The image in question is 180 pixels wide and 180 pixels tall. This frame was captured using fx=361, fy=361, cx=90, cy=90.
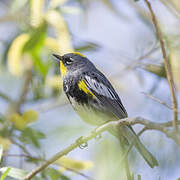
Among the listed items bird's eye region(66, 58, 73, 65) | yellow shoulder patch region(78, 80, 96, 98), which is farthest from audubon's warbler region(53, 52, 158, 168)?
bird's eye region(66, 58, 73, 65)

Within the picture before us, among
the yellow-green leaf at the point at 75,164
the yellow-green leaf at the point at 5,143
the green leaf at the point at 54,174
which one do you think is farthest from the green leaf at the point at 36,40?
the green leaf at the point at 54,174

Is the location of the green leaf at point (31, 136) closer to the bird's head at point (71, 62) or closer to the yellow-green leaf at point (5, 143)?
the yellow-green leaf at point (5, 143)

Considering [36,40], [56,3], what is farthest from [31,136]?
[56,3]

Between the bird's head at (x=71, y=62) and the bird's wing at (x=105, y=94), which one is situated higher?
the bird's head at (x=71, y=62)

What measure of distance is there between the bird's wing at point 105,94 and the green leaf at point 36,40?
0.88 metres

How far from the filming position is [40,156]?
347 centimetres

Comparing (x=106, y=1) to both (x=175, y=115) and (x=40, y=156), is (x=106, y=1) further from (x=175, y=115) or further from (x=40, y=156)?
(x=175, y=115)

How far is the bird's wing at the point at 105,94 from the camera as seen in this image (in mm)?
3523

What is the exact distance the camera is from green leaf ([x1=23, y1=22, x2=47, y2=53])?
4230 mm

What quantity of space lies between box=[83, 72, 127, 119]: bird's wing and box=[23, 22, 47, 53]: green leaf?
0.88 metres

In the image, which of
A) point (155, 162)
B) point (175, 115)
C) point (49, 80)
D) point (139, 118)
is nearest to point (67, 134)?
point (49, 80)

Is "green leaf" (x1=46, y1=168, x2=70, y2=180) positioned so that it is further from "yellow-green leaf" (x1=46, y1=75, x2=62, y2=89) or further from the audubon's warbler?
"yellow-green leaf" (x1=46, y1=75, x2=62, y2=89)

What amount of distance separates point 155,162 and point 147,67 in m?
1.76

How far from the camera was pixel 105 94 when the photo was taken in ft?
11.9
